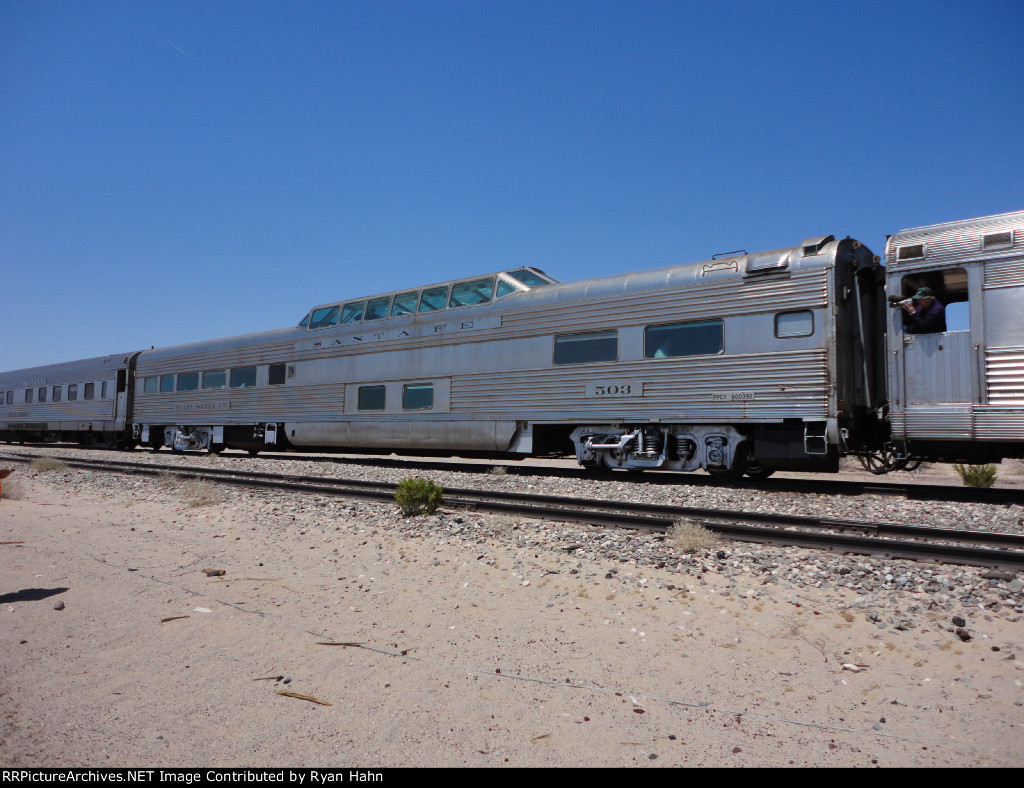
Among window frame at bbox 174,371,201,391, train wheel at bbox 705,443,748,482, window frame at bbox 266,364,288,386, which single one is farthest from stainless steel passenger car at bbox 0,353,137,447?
train wheel at bbox 705,443,748,482

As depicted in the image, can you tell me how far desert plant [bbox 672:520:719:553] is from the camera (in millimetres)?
5508

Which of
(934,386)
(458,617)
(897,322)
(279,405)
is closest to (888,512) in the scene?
(934,386)

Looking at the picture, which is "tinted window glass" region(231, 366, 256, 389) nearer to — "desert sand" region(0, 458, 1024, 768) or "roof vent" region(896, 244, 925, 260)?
"desert sand" region(0, 458, 1024, 768)

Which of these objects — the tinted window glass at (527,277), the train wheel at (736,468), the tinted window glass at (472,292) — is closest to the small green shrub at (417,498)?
the train wheel at (736,468)

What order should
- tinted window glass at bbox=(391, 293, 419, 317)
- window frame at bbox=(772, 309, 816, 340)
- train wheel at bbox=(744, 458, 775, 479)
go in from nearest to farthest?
window frame at bbox=(772, 309, 816, 340), train wheel at bbox=(744, 458, 775, 479), tinted window glass at bbox=(391, 293, 419, 317)

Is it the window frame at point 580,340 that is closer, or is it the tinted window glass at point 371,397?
the window frame at point 580,340

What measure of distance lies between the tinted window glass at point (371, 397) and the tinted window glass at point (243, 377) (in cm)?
479

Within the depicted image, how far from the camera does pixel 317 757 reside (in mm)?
2637

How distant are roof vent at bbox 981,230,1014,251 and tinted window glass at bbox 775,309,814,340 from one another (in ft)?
7.28

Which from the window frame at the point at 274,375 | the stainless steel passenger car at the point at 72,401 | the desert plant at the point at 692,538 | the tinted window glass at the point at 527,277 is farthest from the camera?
the stainless steel passenger car at the point at 72,401

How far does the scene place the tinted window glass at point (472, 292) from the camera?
43.6 feet

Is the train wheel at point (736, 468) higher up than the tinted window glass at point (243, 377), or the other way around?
the tinted window glass at point (243, 377)

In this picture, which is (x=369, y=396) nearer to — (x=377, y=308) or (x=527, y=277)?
(x=377, y=308)

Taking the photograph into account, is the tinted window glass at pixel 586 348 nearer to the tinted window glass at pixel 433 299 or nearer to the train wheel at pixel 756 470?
the train wheel at pixel 756 470
